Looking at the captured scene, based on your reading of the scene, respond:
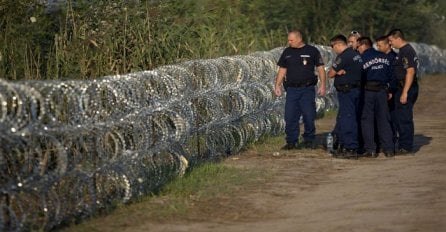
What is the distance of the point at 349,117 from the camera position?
17.8m

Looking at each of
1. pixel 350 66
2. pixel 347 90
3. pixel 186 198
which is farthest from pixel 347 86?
pixel 186 198

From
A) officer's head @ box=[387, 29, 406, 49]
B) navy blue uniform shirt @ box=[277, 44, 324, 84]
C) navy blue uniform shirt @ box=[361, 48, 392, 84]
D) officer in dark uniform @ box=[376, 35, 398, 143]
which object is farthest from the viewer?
navy blue uniform shirt @ box=[277, 44, 324, 84]

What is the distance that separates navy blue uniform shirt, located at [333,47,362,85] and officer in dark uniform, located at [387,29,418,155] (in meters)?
0.81

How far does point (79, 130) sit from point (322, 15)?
113 ft

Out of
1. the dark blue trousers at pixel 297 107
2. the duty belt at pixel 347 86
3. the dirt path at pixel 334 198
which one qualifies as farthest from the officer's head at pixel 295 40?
the dirt path at pixel 334 198

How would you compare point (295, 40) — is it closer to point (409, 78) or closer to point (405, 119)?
point (409, 78)

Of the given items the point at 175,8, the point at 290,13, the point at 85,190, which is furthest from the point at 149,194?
the point at 290,13

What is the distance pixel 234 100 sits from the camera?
18.2 meters

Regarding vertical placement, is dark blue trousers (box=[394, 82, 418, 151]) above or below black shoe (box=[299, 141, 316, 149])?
above

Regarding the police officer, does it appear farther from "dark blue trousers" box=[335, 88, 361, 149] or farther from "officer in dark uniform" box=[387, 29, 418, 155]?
"officer in dark uniform" box=[387, 29, 418, 155]

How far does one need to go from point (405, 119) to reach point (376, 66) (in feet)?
4.38

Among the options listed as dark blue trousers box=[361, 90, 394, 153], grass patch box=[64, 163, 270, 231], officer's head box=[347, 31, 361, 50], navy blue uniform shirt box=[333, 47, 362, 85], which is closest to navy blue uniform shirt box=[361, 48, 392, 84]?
navy blue uniform shirt box=[333, 47, 362, 85]

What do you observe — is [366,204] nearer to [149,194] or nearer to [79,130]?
[149,194]

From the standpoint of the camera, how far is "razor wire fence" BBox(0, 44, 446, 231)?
33.7 ft
